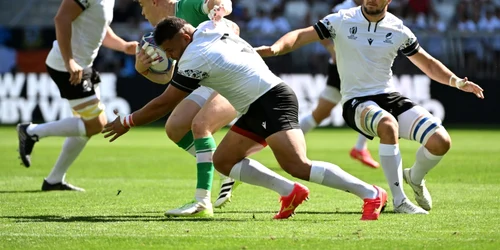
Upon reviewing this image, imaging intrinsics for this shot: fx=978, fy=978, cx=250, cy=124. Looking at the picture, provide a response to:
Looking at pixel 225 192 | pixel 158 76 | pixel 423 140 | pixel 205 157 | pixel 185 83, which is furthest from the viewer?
pixel 158 76

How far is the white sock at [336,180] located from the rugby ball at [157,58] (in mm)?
1759

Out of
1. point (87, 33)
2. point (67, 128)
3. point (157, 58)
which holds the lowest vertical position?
point (67, 128)

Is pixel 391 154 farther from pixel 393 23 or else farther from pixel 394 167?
pixel 393 23

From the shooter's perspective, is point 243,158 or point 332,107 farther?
point 332,107

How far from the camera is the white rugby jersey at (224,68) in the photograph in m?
7.88

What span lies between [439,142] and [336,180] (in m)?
1.29

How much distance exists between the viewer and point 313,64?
23250 mm

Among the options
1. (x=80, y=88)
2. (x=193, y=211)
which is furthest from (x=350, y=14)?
(x=80, y=88)

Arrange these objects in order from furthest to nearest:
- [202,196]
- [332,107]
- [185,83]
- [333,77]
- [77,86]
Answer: [332,107]
[333,77]
[77,86]
[202,196]
[185,83]

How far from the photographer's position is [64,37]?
A: 416 inches

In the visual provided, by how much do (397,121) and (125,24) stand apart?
61.6ft

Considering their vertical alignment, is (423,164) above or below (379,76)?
below

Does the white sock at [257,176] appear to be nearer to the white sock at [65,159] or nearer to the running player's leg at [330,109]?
the white sock at [65,159]

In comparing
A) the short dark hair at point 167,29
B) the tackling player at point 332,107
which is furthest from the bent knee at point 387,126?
the tackling player at point 332,107
